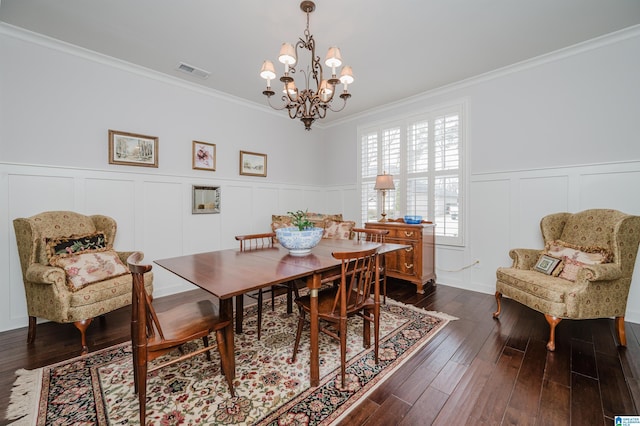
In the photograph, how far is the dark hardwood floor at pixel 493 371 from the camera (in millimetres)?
1533

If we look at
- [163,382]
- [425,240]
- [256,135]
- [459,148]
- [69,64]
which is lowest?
[163,382]

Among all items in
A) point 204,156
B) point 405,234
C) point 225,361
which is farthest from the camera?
point 204,156

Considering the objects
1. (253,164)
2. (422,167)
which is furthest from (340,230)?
(253,164)

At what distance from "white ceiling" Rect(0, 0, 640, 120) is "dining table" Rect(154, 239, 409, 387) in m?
2.14

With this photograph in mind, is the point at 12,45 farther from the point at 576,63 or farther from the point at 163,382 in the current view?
the point at 576,63

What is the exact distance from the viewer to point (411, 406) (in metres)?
1.59

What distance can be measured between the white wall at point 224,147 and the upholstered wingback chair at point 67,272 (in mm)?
401

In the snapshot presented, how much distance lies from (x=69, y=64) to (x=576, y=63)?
554 centimetres

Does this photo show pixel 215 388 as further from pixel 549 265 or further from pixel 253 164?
pixel 253 164

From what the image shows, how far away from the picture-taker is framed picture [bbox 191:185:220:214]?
383 centimetres

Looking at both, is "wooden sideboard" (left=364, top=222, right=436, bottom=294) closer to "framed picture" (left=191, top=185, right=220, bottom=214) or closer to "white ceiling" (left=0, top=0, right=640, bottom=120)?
"white ceiling" (left=0, top=0, right=640, bottom=120)

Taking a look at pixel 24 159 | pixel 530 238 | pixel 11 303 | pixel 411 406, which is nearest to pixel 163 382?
pixel 411 406

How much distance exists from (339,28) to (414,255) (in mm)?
2824

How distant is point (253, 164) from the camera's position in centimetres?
447
